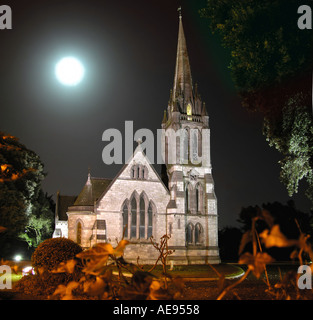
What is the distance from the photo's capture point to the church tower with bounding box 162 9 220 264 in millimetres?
34531

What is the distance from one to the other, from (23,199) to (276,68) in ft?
87.2

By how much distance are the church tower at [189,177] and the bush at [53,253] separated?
19216 mm

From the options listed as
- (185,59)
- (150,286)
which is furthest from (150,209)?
(150,286)

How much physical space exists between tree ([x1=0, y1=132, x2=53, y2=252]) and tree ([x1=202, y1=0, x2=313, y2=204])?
17299 mm

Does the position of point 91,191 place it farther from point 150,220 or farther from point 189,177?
point 189,177

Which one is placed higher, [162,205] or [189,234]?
[162,205]

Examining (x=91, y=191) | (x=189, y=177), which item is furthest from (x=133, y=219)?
(x=189, y=177)

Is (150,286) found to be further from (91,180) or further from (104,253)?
(91,180)

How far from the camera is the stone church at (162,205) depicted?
32.9m

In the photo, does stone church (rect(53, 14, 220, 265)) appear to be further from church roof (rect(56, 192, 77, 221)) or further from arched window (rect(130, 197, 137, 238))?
church roof (rect(56, 192, 77, 221))

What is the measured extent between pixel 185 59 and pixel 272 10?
30573 mm

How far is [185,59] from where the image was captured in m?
43.1

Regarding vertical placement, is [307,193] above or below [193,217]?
above

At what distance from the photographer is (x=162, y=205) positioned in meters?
34.9
